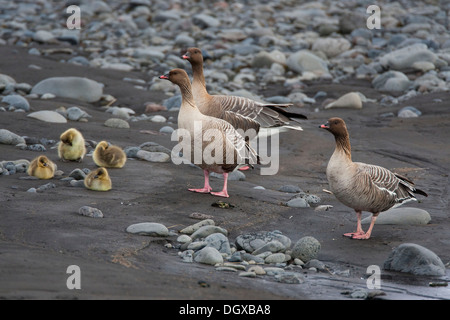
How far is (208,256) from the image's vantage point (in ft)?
22.7

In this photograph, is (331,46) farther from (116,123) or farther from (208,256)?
(208,256)

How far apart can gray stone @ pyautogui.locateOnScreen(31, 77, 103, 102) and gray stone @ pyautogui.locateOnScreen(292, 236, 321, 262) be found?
31.5 feet

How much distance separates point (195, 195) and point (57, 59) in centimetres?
1302

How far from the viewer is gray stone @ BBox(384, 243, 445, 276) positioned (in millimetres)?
7113

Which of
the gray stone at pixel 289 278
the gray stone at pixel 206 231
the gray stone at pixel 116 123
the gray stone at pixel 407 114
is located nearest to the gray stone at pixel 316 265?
the gray stone at pixel 289 278

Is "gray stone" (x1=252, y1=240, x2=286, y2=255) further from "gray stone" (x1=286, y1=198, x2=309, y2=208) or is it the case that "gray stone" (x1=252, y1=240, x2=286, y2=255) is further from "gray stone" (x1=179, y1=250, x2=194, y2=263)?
"gray stone" (x1=286, y1=198, x2=309, y2=208)

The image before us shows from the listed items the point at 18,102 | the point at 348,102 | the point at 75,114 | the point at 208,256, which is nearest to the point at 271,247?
the point at 208,256

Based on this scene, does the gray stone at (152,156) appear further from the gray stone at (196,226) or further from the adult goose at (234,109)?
the gray stone at (196,226)

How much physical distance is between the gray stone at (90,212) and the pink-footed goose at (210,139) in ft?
5.62

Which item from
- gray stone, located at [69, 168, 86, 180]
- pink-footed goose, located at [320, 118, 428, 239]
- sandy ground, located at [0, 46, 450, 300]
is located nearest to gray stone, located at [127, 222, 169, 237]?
sandy ground, located at [0, 46, 450, 300]

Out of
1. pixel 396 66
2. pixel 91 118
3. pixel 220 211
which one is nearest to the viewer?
pixel 220 211

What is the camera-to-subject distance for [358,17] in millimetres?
26891
